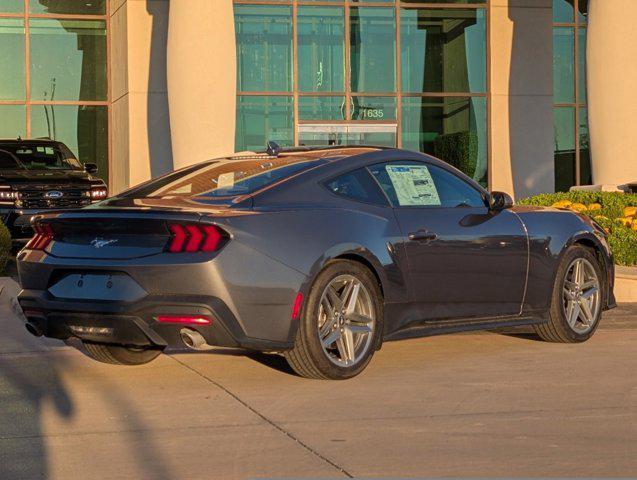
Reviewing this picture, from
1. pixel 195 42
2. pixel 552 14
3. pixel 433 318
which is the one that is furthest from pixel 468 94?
pixel 433 318

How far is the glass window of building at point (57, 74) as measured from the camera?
28203 mm

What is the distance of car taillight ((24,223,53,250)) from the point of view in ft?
27.0

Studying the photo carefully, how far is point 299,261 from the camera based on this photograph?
782 centimetres

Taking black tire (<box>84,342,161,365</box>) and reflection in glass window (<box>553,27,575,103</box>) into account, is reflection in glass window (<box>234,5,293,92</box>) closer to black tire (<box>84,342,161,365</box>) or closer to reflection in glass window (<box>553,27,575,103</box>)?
reflection in glass window (<box>553,27,575,103</box>)

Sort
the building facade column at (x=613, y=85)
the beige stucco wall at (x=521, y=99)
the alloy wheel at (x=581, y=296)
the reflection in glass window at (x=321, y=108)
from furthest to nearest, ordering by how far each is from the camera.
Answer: the beige stucco wall at (x=521, y=99), the reflection in glass window at (x=321, y=108), the building facade column at (x=613, y=85), the alloy wheel at (x=581, y=296)

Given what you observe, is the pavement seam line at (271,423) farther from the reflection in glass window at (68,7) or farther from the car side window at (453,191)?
the reflection in glass window at (68,7)

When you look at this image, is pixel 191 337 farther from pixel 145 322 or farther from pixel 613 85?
pixel 613 85

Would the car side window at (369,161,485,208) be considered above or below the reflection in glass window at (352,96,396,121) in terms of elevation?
below

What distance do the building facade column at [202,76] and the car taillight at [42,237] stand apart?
40.6 feet

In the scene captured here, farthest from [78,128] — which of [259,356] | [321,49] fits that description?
[259,356]

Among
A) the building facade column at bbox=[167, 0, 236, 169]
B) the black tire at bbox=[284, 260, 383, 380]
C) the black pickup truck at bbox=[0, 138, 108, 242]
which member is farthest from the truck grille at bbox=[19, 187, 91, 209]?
the black tire at bbox=[284, 260, 383, 380]

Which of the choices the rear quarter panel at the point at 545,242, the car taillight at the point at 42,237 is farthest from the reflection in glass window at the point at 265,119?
the car taillight at the point at 42,237

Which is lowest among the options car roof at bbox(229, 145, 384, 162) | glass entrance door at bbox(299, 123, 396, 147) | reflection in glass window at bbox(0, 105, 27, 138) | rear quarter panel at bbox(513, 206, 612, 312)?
rear quarter panel at bbox(513, 206, 612, 312)

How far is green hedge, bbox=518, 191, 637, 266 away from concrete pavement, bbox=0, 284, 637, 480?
4.87 meters
